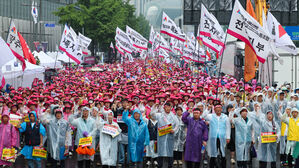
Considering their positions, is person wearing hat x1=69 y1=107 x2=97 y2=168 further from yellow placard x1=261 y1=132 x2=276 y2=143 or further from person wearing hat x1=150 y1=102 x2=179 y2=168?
yellow placard x1=261 y1=132 x2=276 y2=143

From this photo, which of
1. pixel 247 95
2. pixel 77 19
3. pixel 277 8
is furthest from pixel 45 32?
pixel 247 95

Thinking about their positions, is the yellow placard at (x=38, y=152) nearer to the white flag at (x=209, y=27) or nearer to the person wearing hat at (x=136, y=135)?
the person wearing hat at (x=136, y=135)

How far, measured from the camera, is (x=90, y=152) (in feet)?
37.2

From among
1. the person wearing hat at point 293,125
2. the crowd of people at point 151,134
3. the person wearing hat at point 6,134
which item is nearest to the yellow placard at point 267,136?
the crowd of people at point 151,134

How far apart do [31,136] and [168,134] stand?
2992 mm

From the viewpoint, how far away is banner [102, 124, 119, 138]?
1123 cm

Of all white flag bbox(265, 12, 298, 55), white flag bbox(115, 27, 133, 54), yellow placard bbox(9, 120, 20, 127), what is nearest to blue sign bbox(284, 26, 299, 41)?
white flag bbox(115, 27, 133, 54)

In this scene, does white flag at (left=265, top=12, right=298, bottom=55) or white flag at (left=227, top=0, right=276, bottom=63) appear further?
white flag at (left=265, top=12, right=298, bottom=55)

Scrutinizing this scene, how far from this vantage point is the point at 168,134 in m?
12.3

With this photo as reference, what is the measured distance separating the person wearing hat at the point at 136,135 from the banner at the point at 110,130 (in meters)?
0.53

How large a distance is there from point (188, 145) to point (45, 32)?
65.4 meters

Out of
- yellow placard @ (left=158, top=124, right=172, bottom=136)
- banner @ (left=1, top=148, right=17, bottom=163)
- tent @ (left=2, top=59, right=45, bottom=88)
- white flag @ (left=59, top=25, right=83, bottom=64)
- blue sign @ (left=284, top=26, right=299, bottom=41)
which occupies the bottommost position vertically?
banner @ (left=1, top=148, right=17, bottom=163)

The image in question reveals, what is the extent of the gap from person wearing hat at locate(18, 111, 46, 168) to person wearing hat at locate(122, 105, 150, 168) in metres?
1.81

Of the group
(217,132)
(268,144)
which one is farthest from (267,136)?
(217,132)
